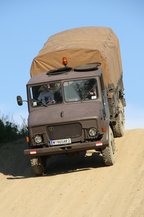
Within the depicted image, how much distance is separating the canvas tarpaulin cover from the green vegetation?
4.26 m

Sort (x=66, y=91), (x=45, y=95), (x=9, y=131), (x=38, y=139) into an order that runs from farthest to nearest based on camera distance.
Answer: (x=9, y=131) < (x=45, y=95) < (x=66, y=91) < (x=38, y=139)

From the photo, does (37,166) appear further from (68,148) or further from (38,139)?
(68,148)

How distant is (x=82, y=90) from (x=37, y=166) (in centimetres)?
216

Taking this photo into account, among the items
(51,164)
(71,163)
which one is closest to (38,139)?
(71,163)

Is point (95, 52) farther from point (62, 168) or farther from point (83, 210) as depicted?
point (83, 210)

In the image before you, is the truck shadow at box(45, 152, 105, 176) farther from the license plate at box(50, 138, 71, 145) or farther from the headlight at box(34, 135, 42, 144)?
the headlight at box(34, 135, 42, 144)

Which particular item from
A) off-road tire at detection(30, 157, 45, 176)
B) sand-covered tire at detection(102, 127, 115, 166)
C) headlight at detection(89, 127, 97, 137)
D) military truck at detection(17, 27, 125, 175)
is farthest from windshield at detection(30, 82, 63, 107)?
sand-covered tire at detection(102, 127, 115, 166)

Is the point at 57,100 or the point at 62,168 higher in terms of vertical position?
the point at 57,100

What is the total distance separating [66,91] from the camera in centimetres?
1479

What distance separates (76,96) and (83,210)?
388cm

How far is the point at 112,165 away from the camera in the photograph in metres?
14.7

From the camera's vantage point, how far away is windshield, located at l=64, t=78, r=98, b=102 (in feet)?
48.2

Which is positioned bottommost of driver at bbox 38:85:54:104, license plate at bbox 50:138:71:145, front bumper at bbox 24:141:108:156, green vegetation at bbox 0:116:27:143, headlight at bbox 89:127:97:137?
green vegetation at bbox 0:116:27:143

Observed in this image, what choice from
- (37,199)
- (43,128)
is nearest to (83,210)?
(37,199)
